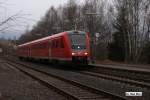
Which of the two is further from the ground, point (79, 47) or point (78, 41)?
point (78, 41)

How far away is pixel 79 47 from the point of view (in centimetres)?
3036

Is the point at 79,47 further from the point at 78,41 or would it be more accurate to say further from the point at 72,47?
the point at 72,47

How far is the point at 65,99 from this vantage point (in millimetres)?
13023

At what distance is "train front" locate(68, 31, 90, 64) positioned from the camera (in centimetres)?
2988

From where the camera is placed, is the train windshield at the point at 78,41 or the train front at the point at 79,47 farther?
the train windshield at the point at 78,41

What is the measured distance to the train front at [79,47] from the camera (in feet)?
98.0

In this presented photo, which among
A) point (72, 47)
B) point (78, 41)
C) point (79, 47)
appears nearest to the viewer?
point (72, 47)

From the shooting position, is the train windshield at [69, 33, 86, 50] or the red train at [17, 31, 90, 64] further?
the train windshield at [69, 33, 86, 50]

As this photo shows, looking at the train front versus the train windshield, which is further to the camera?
the train windshield

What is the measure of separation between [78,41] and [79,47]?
1.85 feet

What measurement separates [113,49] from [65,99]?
167 ft

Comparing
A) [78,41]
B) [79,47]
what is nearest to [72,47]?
[79,47]

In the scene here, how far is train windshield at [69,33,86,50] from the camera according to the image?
3022 cm

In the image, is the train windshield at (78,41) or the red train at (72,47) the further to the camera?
the train windshield at (78,41)
